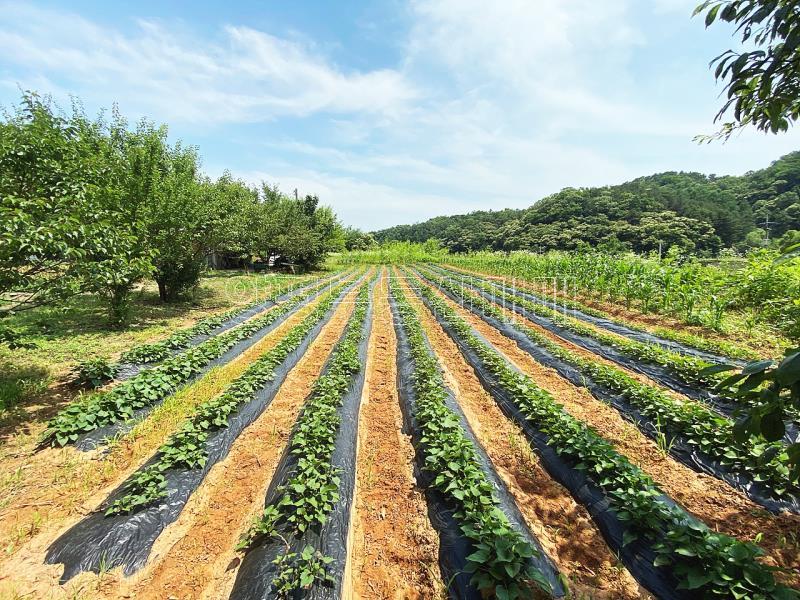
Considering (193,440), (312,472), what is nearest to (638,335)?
(312,472)

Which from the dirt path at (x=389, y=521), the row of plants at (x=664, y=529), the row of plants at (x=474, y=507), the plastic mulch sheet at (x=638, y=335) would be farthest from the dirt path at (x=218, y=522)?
the plastic mulch sheet at (x=638, y=335)

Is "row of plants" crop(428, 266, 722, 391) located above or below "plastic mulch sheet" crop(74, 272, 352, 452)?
above

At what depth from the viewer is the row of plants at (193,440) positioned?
4.02 meters

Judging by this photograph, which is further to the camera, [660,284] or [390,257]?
[390,257]

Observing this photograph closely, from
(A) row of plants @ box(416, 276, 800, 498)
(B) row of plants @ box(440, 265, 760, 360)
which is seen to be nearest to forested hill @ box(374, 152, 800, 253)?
(B) row of plants @ box(440, 265, 760, 360)

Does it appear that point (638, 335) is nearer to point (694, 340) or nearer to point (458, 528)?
point (694, 340)

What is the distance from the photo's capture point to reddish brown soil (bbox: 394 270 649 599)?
131 inches

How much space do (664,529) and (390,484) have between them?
3.04 meters

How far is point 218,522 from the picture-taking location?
13.5 ft

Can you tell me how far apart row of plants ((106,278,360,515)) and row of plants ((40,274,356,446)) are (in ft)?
3.35

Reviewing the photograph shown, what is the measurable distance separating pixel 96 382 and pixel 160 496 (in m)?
4.03

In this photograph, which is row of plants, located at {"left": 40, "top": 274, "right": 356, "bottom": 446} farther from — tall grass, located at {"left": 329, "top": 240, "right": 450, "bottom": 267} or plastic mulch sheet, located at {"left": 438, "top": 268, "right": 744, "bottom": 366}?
tall grass, located at {"left": 329, "top": 240, "right": 450, "bottom": 267}

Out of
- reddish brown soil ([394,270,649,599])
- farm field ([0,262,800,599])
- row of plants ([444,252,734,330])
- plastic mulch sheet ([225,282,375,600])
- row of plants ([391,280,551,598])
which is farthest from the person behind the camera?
row of plants ([444,252,734,330])

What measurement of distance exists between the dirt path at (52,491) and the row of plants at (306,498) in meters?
1.57
